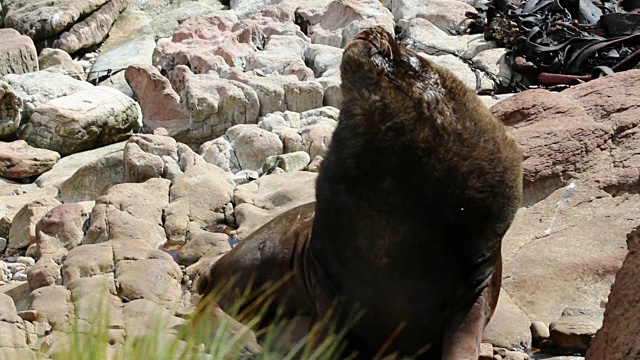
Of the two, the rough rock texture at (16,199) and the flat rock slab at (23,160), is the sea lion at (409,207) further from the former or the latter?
the flat rock slab at (23,160)

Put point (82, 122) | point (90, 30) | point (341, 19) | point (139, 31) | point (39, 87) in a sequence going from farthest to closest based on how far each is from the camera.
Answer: point (139, 31)
point (90, 30)
point (341, 19)
point (39, 87)
point (82, 122)

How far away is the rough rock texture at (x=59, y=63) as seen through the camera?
17.1m

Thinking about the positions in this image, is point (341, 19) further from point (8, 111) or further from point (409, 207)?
point (409, 207)

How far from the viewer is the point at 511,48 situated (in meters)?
15.7

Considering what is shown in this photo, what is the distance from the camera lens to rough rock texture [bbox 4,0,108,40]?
18422 mm

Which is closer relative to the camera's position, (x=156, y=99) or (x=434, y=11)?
(x=156, y=99)

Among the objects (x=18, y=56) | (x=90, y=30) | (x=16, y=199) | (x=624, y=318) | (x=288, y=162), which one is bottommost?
(x=90, y=30)

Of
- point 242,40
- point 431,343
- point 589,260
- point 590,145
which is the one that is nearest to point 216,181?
point 590,145

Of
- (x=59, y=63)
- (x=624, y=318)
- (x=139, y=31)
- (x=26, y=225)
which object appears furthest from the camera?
(x=139, y=31)

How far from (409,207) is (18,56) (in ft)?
43.1

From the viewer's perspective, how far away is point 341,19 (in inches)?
A: 717

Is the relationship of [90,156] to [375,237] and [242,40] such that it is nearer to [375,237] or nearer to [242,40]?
[242,40]

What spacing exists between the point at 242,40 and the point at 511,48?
461 cm

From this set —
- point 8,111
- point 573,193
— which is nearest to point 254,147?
point 8,111
